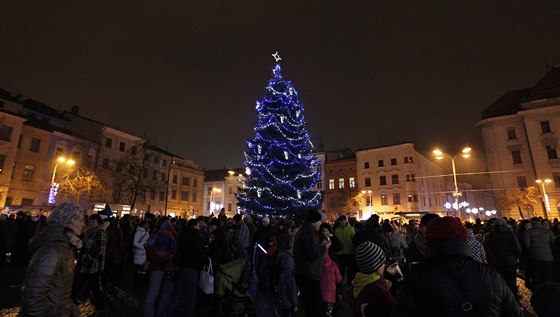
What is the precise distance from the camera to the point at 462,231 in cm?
229

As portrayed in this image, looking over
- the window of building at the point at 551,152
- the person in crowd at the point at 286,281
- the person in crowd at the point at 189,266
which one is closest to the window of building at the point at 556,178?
the window of building at the point at 551,152

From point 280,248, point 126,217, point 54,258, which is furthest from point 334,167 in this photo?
point 54,258

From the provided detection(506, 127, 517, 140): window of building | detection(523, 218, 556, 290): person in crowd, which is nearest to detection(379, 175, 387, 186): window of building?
detection(506, 127, 517, 140): window of building

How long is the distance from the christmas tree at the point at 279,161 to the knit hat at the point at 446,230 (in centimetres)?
1885

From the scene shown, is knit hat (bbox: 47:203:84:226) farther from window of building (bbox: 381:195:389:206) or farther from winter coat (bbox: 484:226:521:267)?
window of building (bbox: 381:195:389:206)

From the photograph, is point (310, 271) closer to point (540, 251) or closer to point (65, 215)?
point (65, 215)

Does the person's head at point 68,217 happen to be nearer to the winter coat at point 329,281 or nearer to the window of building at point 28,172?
the winter coat at point 329,281

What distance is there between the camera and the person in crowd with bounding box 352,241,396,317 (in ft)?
9.02

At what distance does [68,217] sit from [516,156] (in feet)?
173

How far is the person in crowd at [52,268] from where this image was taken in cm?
294

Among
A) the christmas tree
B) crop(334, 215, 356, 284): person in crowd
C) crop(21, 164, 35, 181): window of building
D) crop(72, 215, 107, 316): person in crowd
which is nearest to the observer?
crop(72, 215, 107, 316): person in crowd

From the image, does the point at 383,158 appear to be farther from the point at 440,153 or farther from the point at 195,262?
the point at 195,262

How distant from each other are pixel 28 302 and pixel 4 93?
44.8 m

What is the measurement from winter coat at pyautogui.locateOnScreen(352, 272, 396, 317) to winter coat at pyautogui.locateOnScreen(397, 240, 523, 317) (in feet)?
1.81
